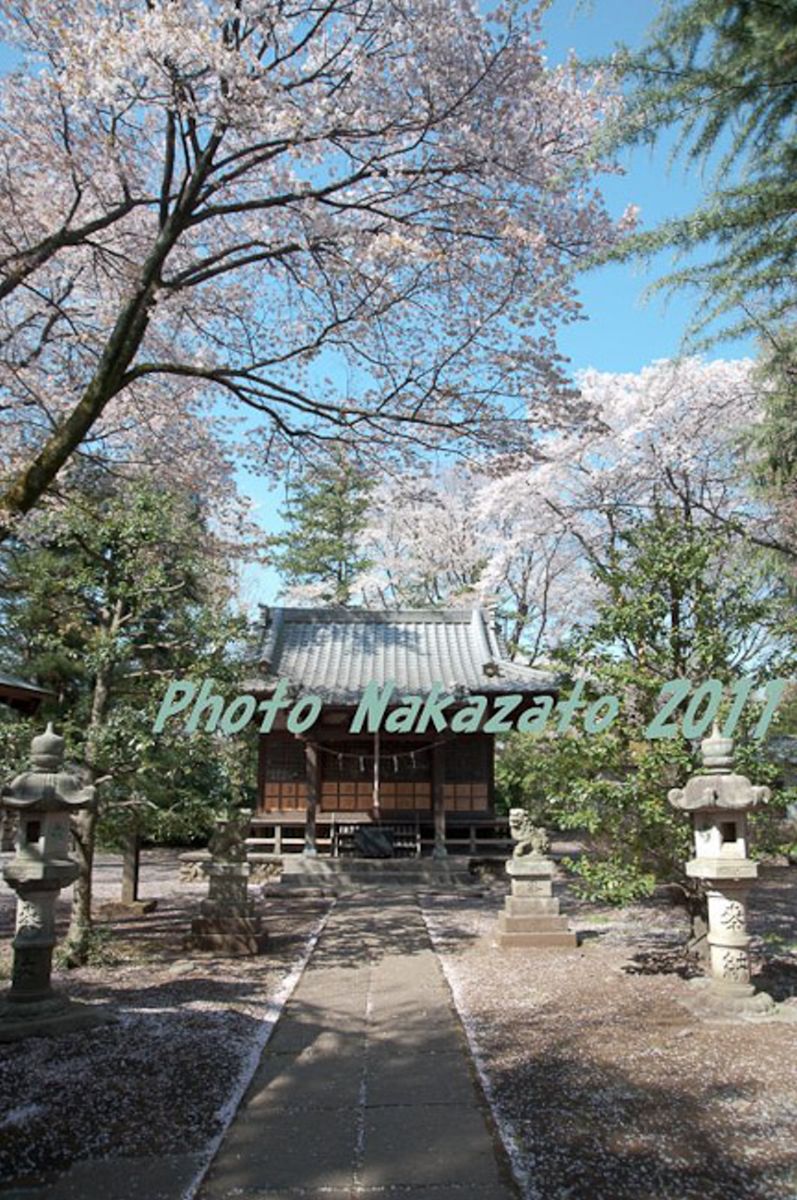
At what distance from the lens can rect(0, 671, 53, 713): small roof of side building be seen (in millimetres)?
9016

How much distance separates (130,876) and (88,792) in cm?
594

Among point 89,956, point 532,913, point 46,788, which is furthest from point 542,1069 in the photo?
point 89,956

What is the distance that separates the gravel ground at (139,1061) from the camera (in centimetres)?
358

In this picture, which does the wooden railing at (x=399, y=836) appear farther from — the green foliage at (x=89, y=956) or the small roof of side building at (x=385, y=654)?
the green foliage at (x=89, y=956)

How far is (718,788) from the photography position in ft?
18.4

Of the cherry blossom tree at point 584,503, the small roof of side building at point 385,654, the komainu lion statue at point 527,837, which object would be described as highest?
the cherry blossom tree at point 584,503

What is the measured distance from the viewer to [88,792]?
5578mm

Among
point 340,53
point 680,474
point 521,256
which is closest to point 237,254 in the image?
point 340,53

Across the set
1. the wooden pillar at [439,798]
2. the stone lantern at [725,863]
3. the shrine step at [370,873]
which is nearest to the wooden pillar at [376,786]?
the shrine step at [370,873]

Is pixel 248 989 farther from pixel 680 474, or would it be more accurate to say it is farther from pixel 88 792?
pixel 680 474

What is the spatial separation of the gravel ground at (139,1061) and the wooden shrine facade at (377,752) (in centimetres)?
652

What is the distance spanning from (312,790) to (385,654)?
10.8ft

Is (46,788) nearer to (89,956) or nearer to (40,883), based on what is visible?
(40,883)

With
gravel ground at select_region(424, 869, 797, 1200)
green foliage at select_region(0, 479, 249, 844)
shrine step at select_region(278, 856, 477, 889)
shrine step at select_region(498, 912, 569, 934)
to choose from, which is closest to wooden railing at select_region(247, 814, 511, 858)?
shrine step at select_region(278, 856, 477, 889)
